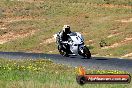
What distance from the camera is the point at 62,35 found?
114ft

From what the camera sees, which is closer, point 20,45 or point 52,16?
point 20,45

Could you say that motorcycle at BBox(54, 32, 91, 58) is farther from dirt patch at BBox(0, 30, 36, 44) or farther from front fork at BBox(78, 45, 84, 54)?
dirt patch at BBox(0, 30, 36, 44)

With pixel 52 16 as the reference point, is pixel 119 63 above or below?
above

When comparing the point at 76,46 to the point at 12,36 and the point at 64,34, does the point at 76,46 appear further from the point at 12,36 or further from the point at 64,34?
the point at 12,36

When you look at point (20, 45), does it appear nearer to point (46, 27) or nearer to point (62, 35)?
point (46, 27)

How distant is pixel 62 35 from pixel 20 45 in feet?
69.6

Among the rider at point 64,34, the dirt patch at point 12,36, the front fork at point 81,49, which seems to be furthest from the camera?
the dirt patch at point 12,36

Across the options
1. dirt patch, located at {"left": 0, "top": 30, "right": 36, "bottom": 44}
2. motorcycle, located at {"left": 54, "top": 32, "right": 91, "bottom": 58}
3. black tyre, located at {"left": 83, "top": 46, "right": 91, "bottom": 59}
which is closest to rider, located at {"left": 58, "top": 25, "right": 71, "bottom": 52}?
motorcycle, located at {"left": 54, "top": 32, "right": 91, "bottom": 58}

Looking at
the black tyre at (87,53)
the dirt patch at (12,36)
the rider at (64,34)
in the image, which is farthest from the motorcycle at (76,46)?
the dirt patch at (12,36)

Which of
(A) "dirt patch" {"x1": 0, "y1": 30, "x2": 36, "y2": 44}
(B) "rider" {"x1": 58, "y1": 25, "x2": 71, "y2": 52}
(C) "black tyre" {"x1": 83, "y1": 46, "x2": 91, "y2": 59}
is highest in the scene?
(B) "rider" {"x1": 58, "y1": 25, "x2": 71, "y2": 52}

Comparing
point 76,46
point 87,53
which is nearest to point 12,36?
point 76,46

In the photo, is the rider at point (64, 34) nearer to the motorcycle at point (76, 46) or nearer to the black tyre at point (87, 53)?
the motorcycle at point (76, 46)

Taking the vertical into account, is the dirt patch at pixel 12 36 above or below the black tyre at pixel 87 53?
below

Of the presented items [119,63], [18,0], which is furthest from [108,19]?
[119,63]
